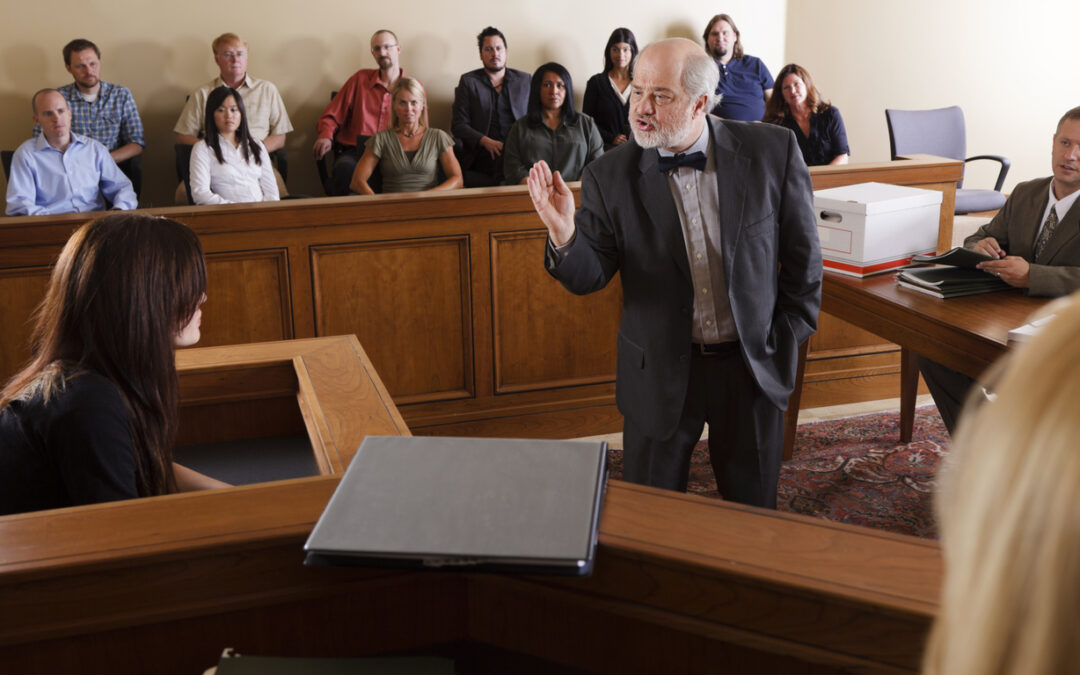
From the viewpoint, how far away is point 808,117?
246 inches

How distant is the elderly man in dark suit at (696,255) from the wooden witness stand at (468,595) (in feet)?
3.98

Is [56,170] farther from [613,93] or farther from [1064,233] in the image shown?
[1064,233]

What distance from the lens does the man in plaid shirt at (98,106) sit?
6.17 m

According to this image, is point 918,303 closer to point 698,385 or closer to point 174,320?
point 698,385

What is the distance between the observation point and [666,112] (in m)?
2.37

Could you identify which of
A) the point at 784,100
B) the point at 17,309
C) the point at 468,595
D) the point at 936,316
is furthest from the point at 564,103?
the point at 468,595

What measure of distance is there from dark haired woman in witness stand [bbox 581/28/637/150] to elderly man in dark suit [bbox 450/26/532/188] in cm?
52

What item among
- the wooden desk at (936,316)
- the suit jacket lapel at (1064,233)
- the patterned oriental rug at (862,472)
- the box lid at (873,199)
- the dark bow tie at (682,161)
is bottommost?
the patterned oriental rug at (862,472)

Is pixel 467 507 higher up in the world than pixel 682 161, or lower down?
lower down

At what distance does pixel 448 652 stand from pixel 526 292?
2.95 meters

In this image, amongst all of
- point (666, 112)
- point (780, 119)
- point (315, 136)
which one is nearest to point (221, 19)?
point (315, 136)

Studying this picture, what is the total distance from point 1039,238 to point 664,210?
1.51 metres

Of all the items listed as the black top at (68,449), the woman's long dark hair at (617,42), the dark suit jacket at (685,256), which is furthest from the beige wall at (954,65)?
the black top at (68,449)

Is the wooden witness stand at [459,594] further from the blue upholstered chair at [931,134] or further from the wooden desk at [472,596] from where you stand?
the blue upholstered chair at [931,134]
